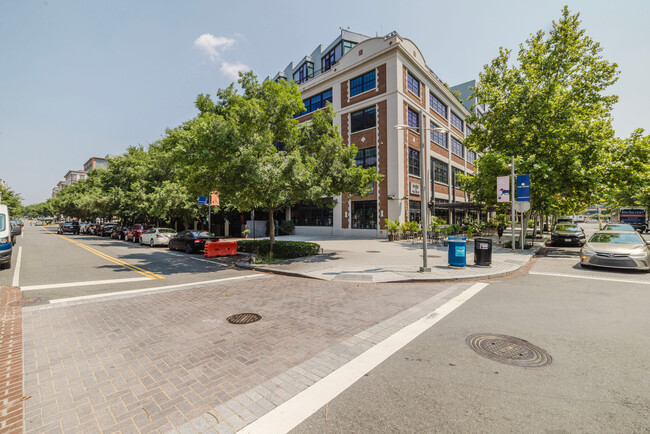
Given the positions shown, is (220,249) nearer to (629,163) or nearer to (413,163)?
(413,163)

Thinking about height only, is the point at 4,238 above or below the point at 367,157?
below

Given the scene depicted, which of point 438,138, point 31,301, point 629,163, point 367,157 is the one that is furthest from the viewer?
point 438,138

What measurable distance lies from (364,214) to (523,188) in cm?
1411

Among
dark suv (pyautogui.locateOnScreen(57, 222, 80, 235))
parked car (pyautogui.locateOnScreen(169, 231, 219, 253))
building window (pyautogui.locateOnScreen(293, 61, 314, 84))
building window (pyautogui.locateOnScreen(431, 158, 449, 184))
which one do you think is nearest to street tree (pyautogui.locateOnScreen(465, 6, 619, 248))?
building window (pyautogui.locateOnScreen(431, 158, 449, 184))

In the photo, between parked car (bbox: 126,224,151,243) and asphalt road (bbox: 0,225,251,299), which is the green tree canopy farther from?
parked car (bbox: 126,224,151,243)

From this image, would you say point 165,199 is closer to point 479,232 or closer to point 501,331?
point 501,331

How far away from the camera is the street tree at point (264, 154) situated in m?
11.4

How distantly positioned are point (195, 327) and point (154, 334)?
2.14 ft

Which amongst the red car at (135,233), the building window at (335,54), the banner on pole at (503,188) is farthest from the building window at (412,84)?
the red car at (135,233)

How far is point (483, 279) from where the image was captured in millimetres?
9656

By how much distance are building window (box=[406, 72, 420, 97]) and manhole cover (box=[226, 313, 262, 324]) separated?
27248 millimetres

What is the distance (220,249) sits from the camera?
15.6 metres

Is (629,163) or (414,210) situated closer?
(629,163)

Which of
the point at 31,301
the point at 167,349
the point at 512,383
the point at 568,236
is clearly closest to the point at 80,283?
the point at 31,301
